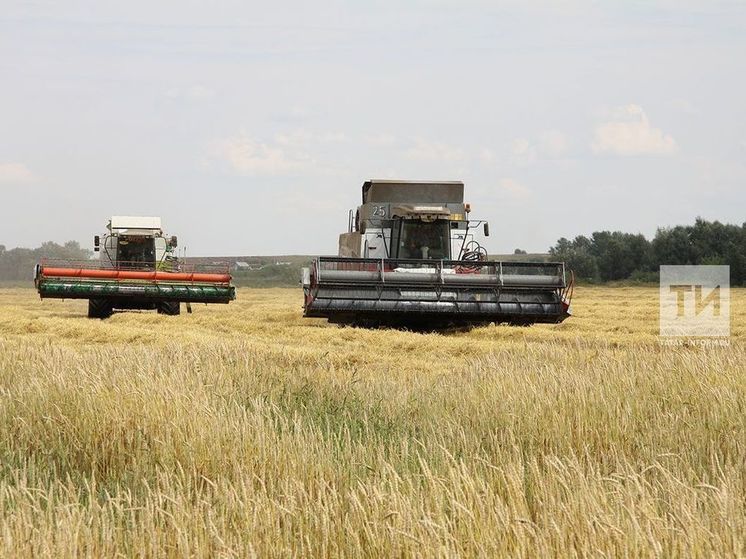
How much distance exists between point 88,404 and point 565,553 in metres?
3.82

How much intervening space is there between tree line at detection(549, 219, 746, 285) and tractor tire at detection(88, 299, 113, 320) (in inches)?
1097

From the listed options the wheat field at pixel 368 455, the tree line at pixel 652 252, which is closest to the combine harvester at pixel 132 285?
the wheat field at pixel 368 455

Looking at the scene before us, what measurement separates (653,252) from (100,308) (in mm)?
31866

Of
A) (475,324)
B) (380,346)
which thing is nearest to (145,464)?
(380,346)

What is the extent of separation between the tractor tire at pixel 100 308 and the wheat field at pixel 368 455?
10.8 meters

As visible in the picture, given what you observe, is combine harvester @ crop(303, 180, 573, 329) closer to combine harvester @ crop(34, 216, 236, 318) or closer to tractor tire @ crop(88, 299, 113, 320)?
combine harvester @ crop(34, 216, 236, 318)

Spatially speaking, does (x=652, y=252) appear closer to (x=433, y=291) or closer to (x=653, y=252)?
(x=653, y=252)

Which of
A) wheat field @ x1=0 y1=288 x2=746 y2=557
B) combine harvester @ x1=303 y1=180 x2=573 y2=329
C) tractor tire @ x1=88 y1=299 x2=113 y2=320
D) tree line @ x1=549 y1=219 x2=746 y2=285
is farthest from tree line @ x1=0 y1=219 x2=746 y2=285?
wheat field @ x1=0 y1=288 x2=746 y2=557

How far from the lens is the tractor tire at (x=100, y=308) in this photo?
2191 centimetres

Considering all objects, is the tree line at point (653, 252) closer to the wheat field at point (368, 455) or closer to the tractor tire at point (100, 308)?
the tractor tire at point (100, 308)

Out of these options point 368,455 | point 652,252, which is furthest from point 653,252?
point 368,455

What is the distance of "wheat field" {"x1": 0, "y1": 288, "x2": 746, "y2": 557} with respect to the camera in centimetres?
358

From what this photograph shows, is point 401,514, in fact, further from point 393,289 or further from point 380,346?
point 393,289

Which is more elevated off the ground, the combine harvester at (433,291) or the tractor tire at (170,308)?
the combine harvester at (433,291)
